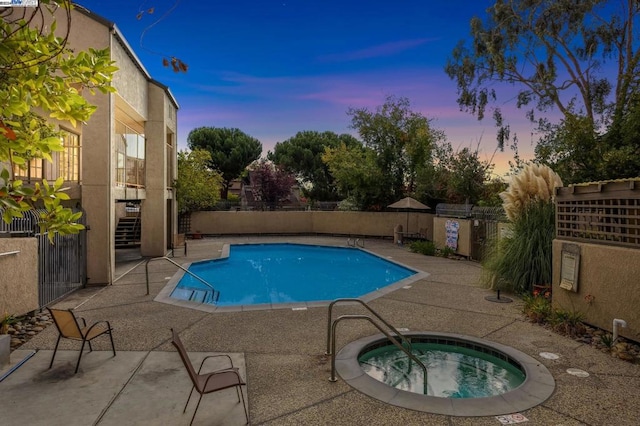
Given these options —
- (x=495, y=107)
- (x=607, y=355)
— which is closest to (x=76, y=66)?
(x=607, y=355)

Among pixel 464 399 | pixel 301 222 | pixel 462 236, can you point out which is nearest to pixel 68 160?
pixel 464 399

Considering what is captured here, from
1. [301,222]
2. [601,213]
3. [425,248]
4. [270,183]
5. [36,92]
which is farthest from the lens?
[270,183]

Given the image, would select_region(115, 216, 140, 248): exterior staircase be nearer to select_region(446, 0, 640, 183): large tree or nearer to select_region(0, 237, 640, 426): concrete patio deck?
select_region(0, 237, 640, 426): concrete patio deck

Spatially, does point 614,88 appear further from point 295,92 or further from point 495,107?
point 295,92

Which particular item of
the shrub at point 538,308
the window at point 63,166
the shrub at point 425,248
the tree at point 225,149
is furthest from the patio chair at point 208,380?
the tree at point 225,149

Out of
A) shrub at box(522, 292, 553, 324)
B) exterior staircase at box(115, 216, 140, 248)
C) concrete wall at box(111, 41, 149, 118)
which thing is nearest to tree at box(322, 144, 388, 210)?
exterior staircase at box(115, 216, 140, 248)

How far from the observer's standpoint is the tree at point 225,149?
44.1 meters

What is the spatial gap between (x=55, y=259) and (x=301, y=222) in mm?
16587

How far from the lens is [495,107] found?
25.3 metres

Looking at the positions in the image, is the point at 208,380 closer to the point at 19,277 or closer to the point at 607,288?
the point at 19,277

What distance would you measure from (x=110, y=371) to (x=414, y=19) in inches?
907

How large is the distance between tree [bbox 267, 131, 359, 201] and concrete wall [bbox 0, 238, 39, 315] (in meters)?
39.0

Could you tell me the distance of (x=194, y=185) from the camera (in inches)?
830

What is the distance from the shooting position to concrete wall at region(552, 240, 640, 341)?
5898mm
